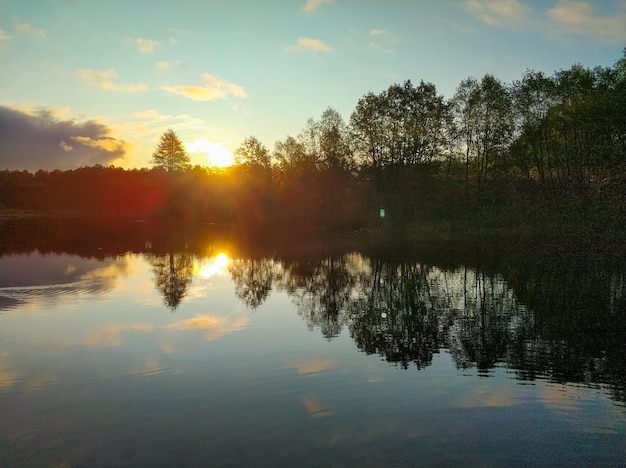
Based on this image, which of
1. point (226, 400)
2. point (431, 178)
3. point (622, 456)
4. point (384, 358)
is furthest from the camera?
point (431, 178)

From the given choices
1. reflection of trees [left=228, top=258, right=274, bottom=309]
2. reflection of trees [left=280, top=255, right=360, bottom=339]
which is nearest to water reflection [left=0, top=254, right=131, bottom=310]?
reflection of trees [left=228, top=258, right=274, bottom=309]

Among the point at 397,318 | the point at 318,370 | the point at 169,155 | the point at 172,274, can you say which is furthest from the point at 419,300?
the point at 169,155

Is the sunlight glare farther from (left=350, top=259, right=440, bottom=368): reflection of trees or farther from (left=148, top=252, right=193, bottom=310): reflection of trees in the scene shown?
(left=350, top=259, right=440, bottom=368): reflection of trees

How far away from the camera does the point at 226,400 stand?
15.2 metres

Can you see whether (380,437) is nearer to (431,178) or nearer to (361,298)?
(361,298)

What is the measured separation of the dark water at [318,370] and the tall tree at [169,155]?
98820 mm

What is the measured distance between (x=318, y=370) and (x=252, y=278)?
2345 centimetres

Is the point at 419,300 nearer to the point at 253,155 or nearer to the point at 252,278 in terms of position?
the point at 252,278

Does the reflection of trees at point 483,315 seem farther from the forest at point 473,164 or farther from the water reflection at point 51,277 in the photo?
the forest at point 473,164

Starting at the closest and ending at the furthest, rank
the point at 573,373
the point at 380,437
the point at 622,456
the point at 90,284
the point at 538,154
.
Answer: the point at 622,456 < the point at 380,437 < the point at 573,373 < the point at 90,284 < the point at 538,154

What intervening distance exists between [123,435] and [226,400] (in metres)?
3.37

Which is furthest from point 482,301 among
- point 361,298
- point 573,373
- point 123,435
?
point 123,435

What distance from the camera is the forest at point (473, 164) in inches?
2648

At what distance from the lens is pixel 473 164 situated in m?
86.5
